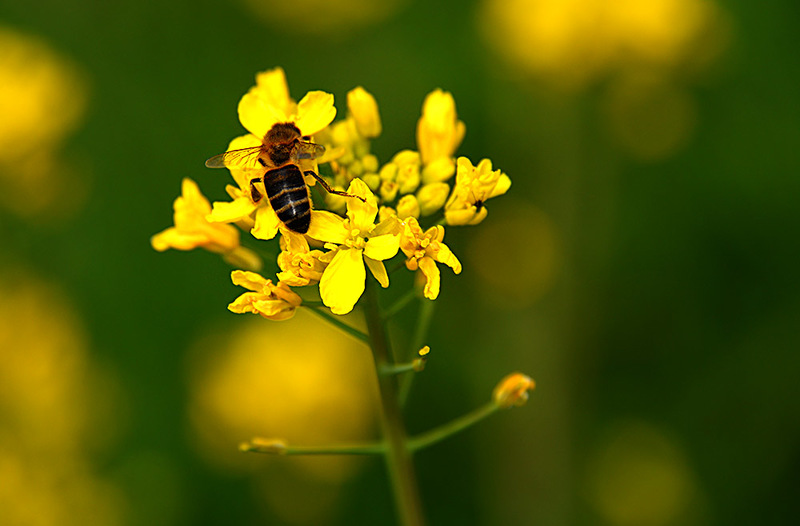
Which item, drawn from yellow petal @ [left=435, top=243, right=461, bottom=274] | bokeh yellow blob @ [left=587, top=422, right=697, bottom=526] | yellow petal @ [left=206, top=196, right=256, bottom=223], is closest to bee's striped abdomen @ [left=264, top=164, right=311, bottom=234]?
yellow petal @ [left=206, top=196, right=256, bottom=223]

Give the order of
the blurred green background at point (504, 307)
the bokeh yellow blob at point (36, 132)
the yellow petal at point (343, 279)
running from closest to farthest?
the yellow petal at point (343, 279) → the blurred green background at point (504, 307) → the bokeh yellow blob at point (36, 132)

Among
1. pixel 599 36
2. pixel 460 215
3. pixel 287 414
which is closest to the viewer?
pixel 460 215

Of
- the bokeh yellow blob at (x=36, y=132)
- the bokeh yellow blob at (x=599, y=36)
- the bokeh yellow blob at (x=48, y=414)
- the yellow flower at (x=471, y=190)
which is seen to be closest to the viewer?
the yellow flower at (x=471, y=190)

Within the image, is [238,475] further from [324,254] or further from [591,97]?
[591,97]

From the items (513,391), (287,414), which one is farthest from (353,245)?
(287,414)

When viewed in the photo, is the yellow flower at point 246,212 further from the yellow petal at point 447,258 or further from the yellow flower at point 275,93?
the yellow petal at point 447,258

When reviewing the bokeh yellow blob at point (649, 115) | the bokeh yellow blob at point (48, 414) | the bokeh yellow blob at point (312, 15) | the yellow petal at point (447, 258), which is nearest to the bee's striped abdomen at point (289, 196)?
the yellow petal at point (447, 258)

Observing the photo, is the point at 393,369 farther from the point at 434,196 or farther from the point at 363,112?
the point at 363,112
